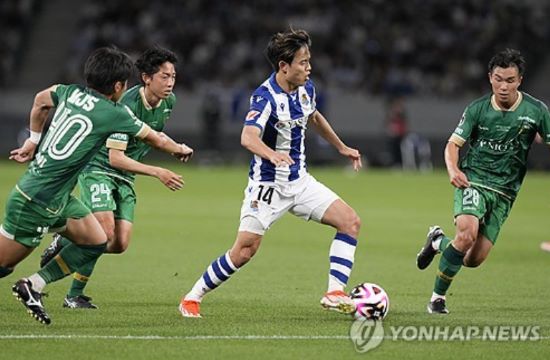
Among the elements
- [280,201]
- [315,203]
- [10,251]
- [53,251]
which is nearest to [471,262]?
[315,203]

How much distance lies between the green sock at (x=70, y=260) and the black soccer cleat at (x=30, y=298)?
1.78ft

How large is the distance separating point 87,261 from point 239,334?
1.57m

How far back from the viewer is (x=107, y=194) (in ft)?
34.8

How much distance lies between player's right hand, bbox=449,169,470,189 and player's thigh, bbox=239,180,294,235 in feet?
4.74

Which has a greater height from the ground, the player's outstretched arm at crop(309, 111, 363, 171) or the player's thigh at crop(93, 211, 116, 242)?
the player's outstretched arm at crop(309, 111, 363, 171)

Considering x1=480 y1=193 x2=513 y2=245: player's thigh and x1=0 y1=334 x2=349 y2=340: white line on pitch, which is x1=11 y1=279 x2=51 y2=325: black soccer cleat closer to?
x1=0 y1=334 x2=349 y2=340: white line on pitch

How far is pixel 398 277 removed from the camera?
519 inches

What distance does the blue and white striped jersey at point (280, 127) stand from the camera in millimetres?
9648

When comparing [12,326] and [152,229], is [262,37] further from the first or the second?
[12,326]

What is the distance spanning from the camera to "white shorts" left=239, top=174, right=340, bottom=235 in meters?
9.65

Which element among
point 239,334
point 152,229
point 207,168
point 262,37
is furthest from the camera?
point 262,37

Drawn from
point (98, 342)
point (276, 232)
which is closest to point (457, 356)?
point (98, 342)

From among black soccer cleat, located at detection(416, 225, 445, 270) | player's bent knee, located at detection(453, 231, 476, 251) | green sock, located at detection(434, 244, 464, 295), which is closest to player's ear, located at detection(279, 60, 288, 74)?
player's bent knee, located at detection(453, 231, 476, 251)

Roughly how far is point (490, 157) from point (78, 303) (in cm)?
400
